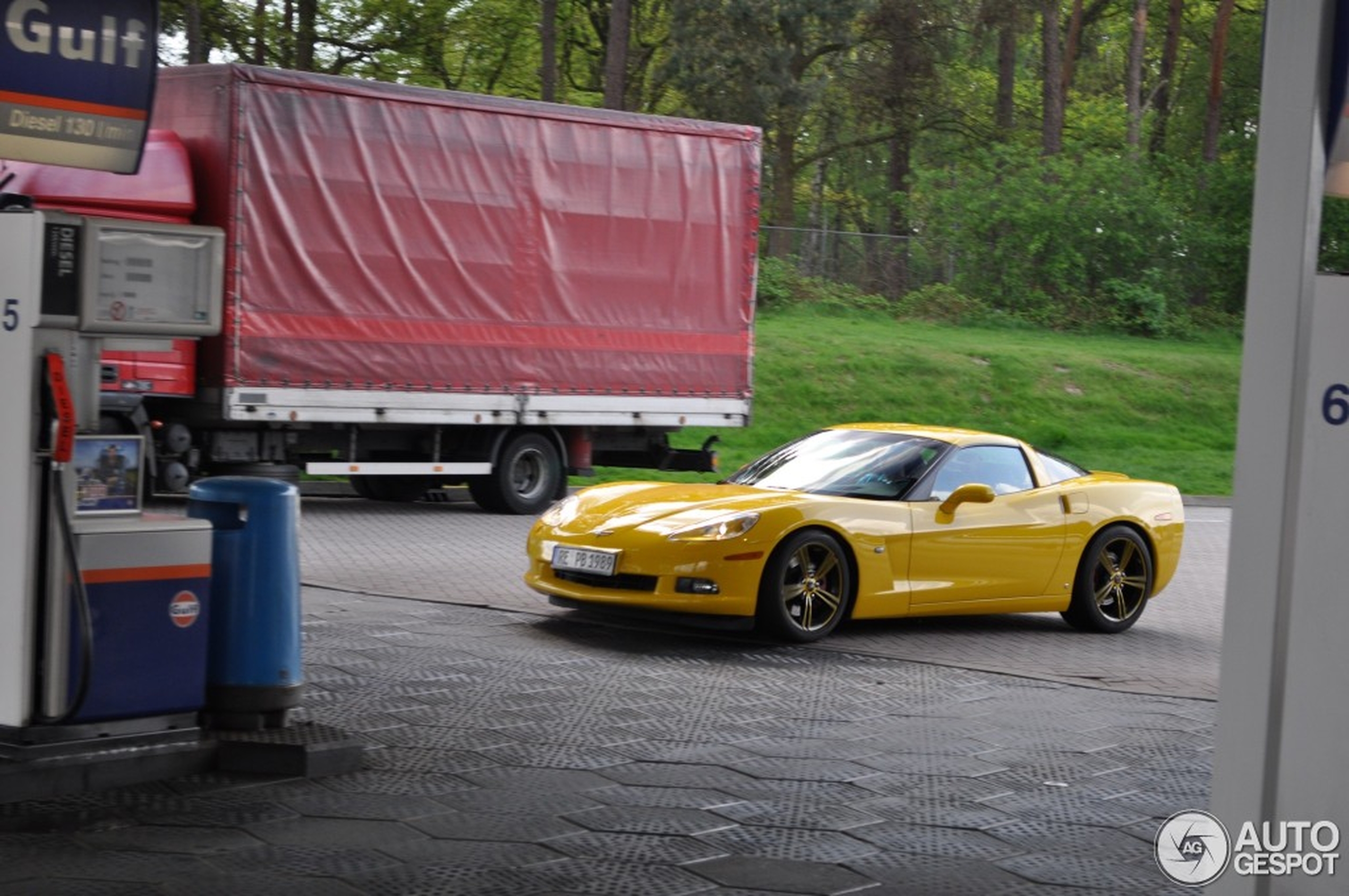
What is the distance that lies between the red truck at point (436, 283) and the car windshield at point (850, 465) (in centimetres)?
650

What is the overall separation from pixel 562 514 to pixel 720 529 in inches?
47.8

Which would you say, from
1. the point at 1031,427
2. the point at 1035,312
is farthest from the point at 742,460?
the point at 1035,312

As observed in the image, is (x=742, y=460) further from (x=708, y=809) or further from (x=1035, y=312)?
(x=708, y=809)

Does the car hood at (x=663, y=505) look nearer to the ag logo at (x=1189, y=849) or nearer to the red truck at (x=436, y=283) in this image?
the ag logo at (x=1189, y=849)

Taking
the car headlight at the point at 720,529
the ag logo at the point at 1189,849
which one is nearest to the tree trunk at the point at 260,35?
the car headlight at the point at 720,529

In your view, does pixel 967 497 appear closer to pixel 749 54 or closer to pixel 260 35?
pixel 260 35

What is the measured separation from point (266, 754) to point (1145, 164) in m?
38.7

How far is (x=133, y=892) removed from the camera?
5312 mm

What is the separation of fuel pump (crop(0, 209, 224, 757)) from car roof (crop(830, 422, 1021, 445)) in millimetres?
6080

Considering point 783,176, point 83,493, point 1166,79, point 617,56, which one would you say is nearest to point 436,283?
point 83,493

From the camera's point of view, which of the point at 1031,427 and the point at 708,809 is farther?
the point at 1031,427

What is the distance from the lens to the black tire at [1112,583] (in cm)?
1205

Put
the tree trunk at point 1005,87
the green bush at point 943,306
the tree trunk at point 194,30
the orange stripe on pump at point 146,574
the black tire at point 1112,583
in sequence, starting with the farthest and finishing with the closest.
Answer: the tree trunk at point 1005,87, the green bush at point 943,306, the tree trunk at point 194,30, the black tire at point 1112,583, the orange stripe on pump at point 146,574

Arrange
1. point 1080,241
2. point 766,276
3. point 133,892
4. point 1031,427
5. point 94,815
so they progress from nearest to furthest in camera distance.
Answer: point 133,892, point 94,815, point 1031,427, point 766,276, point 1080,241
